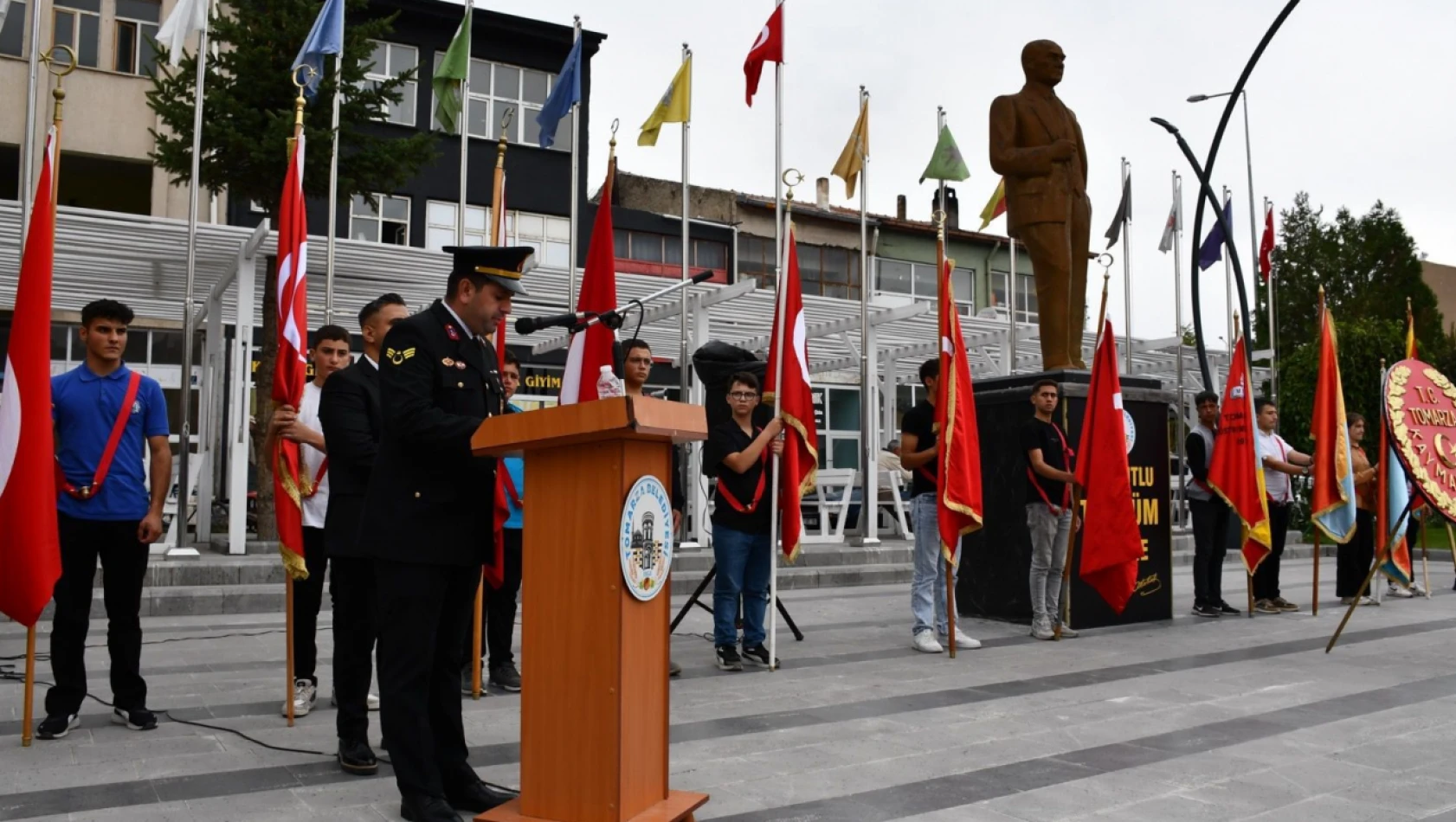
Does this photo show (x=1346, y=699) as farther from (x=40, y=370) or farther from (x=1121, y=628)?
(x=40, y=370)

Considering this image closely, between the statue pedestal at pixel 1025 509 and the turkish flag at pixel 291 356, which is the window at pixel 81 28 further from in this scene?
the statue pedestal at pixel 1025 509

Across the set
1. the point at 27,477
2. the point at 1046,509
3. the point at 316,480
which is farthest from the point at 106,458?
the point at 1046,509

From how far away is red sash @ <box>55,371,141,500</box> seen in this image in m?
5.30

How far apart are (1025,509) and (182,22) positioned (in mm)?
10316

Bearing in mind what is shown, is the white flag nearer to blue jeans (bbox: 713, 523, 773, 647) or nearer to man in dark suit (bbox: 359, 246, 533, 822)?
blue jeans (bbox: 713, 523, 773, 647)

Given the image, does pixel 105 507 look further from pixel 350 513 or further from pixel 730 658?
pixel 730 658

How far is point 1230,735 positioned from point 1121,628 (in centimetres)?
394

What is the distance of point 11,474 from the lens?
5.04 meters

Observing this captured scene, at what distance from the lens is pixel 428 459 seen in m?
3.89

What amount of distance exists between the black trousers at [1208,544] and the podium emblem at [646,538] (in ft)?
25.5

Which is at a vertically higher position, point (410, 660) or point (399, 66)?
point (399, 66)

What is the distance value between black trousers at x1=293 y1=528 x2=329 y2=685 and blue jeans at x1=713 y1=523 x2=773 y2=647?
8.03 ft

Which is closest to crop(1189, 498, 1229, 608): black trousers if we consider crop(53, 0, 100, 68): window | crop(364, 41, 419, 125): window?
crop(53, 0, 100, 68): window

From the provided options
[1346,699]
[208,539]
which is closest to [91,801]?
[1346,699]
